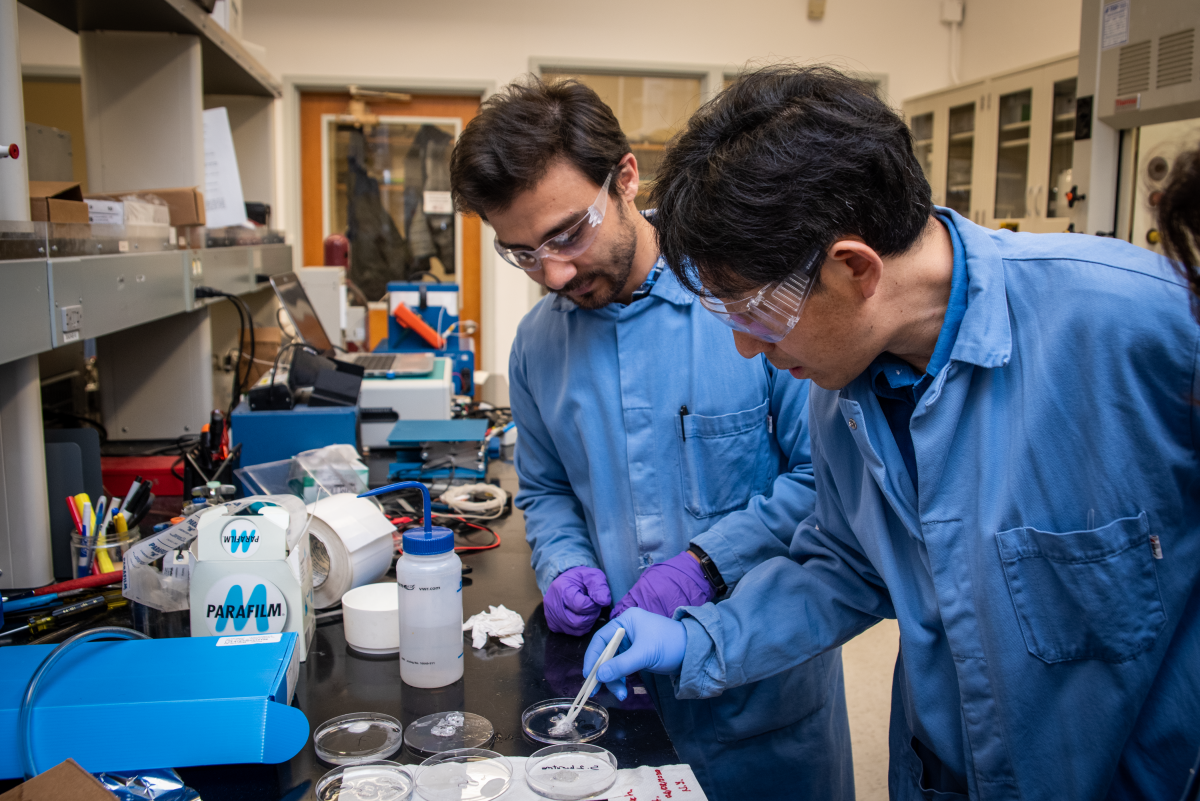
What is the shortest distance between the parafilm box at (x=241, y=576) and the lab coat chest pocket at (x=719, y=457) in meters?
0.61

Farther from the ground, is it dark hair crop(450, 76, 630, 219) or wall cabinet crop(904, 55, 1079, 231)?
wall cabinet crop(904, 55, 1079, 231)

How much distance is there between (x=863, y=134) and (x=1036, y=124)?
159 inches

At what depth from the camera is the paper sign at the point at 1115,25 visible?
2492 millimetres

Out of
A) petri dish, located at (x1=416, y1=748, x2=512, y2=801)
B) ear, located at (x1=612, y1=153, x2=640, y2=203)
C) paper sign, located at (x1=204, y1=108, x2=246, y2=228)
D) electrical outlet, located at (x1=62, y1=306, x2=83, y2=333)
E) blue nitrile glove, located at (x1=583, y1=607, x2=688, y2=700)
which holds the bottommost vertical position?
petri dish, located at (x1=416, y1=748, x2=512, y2=801)

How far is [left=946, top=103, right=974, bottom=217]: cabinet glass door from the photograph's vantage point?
186 inches

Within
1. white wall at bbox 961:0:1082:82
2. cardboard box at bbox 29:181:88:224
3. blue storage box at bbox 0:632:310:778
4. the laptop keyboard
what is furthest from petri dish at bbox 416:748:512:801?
white wall at bbox 961:0:1082:82

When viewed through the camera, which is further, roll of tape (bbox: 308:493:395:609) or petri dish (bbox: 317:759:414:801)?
roll of tape (bbox: 308:493:395:609)

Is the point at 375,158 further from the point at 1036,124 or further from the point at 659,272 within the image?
the point at 659,272

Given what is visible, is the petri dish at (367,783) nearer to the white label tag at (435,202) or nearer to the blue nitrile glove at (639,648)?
the blue nitrile glove at (639,648)

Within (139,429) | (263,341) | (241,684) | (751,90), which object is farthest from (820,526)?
(263,341)

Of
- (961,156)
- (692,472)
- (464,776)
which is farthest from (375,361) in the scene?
(961,156)

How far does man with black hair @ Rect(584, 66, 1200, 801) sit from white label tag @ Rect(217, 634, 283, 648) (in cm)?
64

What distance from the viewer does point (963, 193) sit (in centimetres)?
493

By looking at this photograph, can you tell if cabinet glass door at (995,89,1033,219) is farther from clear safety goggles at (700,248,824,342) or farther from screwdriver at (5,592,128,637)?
screwdriver at (5,592,128,637)
